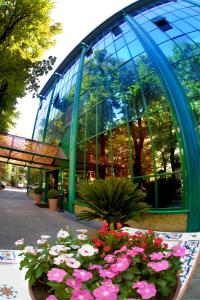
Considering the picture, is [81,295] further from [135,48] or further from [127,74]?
[135,48]

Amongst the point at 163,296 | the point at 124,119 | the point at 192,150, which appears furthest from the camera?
the point at 124,119

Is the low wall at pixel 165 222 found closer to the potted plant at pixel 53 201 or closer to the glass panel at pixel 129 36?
the potted plant at pixel 53 201

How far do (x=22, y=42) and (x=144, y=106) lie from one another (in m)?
→ 5.42

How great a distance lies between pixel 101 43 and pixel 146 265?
59.8 feet

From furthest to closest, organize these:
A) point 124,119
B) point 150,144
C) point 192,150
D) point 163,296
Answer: point 124,119 < point 150,144 < point 192,150 < point 163,296

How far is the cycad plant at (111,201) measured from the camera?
752cm

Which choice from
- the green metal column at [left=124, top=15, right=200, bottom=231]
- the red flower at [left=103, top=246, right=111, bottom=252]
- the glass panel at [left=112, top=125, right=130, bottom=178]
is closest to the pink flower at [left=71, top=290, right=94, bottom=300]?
the red flower at [left=103, top=246, right=111, bottom=252]

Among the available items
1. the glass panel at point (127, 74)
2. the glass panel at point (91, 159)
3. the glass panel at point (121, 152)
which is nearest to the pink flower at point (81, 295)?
the glass panel at point (121, 152)

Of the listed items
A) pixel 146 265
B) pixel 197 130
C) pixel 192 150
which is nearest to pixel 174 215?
pixel 192 150

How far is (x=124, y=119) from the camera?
1433 cm

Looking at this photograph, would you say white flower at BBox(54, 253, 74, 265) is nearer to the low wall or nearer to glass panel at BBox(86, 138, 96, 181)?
the low wall

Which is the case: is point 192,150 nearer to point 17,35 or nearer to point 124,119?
point 124,119

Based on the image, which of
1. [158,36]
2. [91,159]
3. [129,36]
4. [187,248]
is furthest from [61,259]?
[129,36]

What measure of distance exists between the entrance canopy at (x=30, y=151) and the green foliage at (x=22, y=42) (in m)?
6.57
